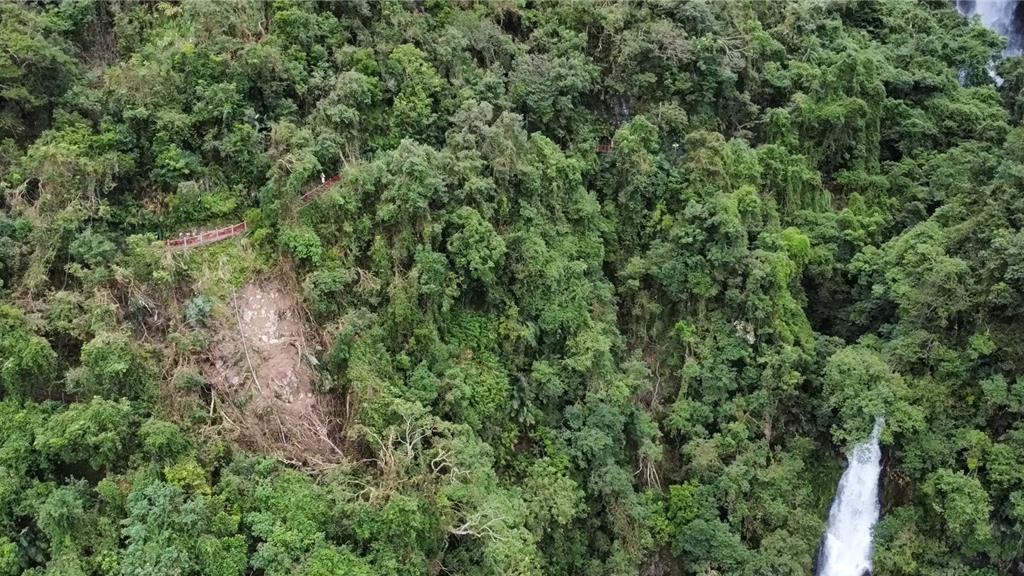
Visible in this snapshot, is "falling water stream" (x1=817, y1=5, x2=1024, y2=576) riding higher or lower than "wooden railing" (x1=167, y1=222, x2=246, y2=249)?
lower

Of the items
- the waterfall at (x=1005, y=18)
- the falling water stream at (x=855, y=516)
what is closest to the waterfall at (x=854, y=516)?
the falling water stream at (x=855, y=516)

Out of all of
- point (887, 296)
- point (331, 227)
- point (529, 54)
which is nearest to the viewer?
point (331, 227)

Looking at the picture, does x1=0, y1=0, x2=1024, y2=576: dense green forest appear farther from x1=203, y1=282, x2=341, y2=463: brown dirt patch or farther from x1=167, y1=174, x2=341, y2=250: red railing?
x1=167, y1=174, x2=341, y2=250: red railing

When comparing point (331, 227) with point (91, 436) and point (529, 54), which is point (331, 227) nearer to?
point (91, 436)

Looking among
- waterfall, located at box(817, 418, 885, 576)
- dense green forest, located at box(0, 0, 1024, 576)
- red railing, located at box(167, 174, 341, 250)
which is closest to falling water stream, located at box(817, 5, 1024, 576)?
waterfall, located at box(817, 418, 885, 576)

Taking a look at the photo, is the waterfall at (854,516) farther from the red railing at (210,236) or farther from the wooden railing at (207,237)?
the wooden railing at (207,237)

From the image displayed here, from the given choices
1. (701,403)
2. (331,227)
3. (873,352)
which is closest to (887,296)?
(873,352)
